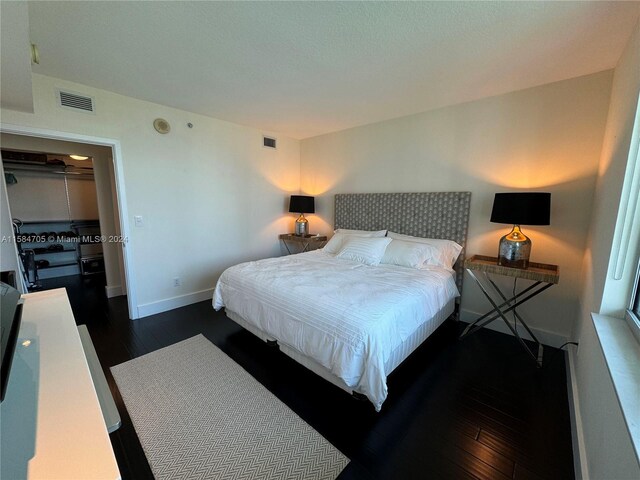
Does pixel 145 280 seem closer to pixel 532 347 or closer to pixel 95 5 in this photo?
pixel 95 5

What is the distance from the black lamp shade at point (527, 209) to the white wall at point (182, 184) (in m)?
3.24

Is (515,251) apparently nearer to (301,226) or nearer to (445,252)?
(445,252)

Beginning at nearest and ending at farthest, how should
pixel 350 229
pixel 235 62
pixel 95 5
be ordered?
pixel 95 5 < pixel 235 62 < pixel 350 229

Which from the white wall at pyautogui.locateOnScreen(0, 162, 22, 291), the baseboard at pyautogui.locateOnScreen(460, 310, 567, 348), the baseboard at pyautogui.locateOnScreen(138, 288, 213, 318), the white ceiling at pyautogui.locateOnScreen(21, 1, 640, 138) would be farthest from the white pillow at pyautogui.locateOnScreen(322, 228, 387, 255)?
the white wall at pyautogui.locateOnScreen(0, 162, 22, 291)

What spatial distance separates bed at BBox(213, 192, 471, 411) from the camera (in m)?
1.63

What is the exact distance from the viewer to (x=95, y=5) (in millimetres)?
1521

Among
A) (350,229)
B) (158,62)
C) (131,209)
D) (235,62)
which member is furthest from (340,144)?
(131,209)

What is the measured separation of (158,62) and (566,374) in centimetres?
424

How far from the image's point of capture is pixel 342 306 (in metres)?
1.81

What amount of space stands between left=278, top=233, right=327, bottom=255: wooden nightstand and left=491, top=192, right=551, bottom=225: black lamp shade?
2.54m

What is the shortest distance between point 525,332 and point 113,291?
17.6 ft

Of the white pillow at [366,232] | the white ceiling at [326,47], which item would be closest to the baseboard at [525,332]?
the white pillow at [366,232]

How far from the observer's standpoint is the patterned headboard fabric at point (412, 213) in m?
2.97

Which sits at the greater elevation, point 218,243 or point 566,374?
point 218,243
